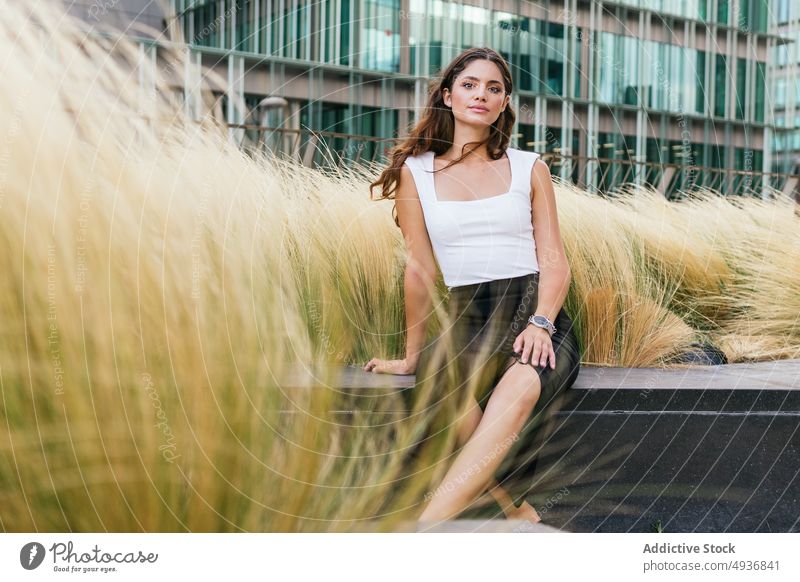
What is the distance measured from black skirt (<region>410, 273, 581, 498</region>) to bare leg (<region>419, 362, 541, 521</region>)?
0.13 feet

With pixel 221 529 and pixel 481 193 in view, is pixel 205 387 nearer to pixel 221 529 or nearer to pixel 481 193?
pixel 221 529

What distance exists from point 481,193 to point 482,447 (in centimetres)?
70

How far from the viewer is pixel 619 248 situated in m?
3.11

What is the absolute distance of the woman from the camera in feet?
7.18

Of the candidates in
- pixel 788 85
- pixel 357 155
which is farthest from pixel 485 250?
pixel 788 85

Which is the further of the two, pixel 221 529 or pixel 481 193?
pixel 481 193

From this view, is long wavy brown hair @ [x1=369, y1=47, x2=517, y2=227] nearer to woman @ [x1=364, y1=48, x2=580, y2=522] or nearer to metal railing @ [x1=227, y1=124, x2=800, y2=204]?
woman @ [x1=364, y1=48, x2=580, y2=522]

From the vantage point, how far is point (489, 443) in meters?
2.07

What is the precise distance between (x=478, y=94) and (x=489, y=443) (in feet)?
2.99

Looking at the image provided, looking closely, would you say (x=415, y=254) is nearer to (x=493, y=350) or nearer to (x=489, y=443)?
(x=493, y=350)

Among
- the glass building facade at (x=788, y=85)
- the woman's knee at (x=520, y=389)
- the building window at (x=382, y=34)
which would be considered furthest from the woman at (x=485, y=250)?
the glass building facade at (x=788, y=85)

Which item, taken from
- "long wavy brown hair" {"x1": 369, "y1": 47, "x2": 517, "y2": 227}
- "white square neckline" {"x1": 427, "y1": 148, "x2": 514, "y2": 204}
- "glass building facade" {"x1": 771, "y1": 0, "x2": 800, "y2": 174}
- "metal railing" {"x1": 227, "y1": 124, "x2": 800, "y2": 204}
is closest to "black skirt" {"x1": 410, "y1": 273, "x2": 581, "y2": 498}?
"white square neckline" {"x1": 427, "y1": 148, "x2": 514, "y2": 204}

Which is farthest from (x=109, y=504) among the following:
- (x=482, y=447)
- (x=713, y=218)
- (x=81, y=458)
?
(x=713, y=218)

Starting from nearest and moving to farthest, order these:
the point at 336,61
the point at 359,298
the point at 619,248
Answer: the point at 359,298
the point at 619,248
the point at 336,61
